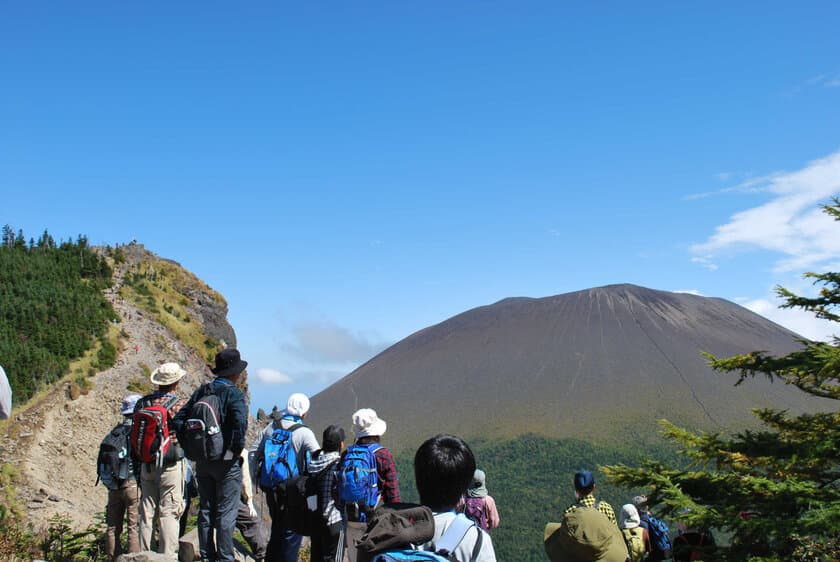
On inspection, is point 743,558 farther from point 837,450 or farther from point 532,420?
point 532,420

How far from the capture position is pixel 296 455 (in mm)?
5223

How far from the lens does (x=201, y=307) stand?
27141 millimetres

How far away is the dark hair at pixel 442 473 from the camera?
258 cm

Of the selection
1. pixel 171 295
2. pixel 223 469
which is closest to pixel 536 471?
pixel 171 295

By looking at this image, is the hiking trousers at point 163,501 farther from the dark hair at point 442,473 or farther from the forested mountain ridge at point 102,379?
the forested mountain ridge at point 102,379

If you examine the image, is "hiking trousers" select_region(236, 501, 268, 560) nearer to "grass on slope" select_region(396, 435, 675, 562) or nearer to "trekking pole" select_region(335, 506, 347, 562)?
"trekking pole" select_region(335, 506, 347, 562)

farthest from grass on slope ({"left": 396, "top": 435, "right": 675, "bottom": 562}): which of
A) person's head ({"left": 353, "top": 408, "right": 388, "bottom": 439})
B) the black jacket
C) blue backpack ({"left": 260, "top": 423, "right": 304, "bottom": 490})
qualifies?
person's head ({"left": 353, "top": 408, "right": 388, "bottom": 439})

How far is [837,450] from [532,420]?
94259 mm

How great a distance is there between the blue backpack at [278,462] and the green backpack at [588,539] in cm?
213

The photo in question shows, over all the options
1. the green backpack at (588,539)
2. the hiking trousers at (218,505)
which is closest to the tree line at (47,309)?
the hiking trousers at (218,505)

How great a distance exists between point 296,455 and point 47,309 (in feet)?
60.3

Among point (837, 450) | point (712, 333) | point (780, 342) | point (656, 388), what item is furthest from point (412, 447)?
point (837, 450)

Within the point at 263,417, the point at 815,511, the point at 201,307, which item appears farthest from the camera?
the point at 201,307

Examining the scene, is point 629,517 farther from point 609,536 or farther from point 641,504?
point 609,536
